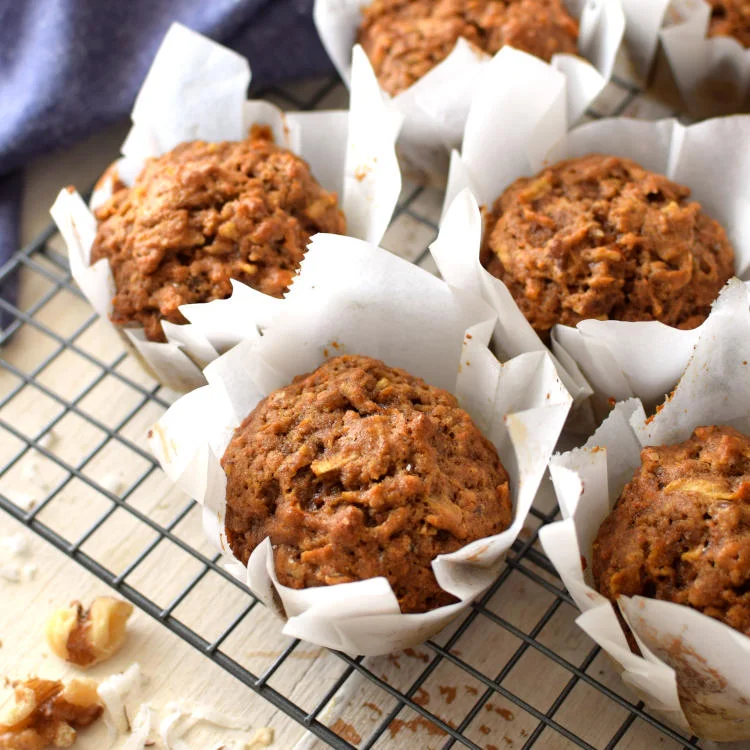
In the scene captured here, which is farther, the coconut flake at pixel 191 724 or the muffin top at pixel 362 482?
the coconut flake at pixel 191 724

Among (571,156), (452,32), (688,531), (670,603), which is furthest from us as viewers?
(452,32)

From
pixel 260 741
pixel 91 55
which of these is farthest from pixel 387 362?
pixel 91 55

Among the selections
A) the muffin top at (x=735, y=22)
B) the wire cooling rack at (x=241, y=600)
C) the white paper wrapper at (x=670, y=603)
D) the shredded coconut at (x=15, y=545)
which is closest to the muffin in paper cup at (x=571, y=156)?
the white paper wrapper at (x=670, y=603)

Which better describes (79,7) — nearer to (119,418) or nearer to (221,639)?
(119,418)

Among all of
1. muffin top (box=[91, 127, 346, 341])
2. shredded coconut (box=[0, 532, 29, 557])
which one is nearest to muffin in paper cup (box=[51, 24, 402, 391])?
muffin top (box=[91, 127, 346, 341])

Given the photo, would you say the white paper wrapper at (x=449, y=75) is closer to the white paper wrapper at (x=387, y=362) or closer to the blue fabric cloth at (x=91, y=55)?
the blue fabric cloth at (x=91, y=55)

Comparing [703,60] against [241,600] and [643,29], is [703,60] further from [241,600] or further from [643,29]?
[241,600]

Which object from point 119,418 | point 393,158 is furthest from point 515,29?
point 119,418
